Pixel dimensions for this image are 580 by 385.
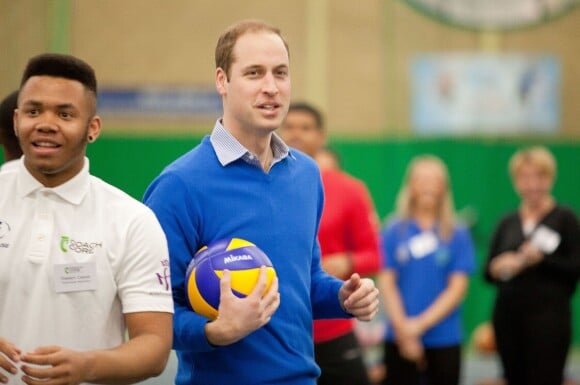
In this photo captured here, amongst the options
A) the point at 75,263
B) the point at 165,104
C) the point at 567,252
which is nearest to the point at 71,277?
the point at 75,263

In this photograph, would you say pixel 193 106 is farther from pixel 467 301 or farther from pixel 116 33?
pixel 467 301

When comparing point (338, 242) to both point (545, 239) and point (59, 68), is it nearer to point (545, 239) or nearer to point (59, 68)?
point (545, 239)

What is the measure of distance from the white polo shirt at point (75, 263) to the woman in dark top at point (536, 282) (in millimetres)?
5148

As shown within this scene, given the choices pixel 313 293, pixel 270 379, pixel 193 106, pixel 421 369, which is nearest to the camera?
pixel 270 379

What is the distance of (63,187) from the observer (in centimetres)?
298

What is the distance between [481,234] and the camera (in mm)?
11914

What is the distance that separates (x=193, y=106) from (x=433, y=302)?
4888 millimetres


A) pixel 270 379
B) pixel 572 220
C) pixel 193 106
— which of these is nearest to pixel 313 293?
pixel 270 379

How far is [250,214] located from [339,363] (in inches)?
94.4

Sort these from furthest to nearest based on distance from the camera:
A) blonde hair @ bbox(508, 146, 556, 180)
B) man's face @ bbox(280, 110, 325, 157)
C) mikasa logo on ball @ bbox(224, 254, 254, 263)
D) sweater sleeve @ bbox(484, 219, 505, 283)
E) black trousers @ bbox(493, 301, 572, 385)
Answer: sweater sleeve @ bbox(484, 219, 505, 283) → blonde hair @ bbox(508, 146, 556, 180) → black trousers @ bbox(493, 301, 572, 385) → man's face @ bbox(280, 110, 325, 157) → mikasa logo on ball @ bbox(224, 254, 254, 263)

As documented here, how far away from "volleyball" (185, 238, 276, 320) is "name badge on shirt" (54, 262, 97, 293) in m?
0.50

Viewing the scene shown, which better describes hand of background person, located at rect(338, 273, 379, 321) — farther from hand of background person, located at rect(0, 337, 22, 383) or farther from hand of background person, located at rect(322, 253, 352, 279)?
hand of background person, located at rect(322, 253, 352, 279)

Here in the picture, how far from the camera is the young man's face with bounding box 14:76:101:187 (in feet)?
9.62

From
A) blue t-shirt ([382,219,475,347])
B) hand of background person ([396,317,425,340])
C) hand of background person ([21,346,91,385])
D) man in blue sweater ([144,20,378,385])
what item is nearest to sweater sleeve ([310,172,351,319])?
man in blue sweater ([144,20,378,385])
